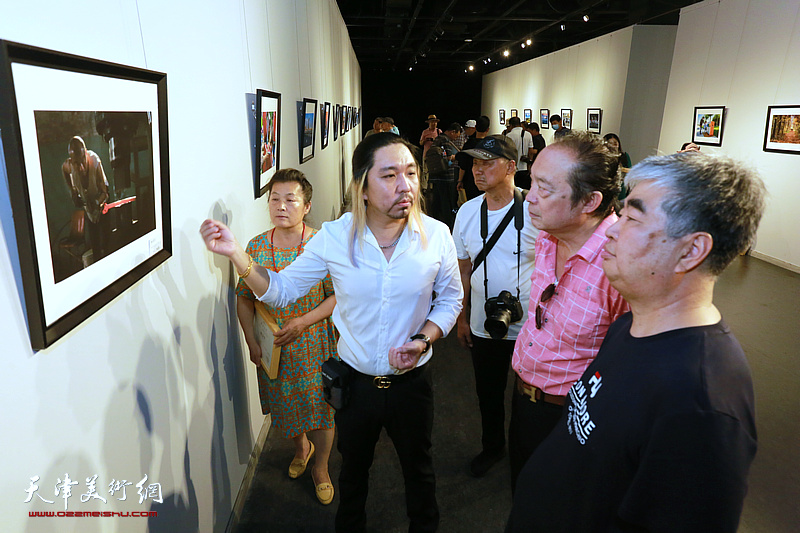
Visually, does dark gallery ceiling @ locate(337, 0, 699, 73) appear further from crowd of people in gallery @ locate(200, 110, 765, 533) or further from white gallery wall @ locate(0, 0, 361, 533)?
crowd of people in gallery @ locate(200, 110, 765, 533)

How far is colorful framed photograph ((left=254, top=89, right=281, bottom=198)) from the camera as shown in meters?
2.98

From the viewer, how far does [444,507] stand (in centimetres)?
289

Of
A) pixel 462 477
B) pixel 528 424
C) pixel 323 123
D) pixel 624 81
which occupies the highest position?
pixel 624 81

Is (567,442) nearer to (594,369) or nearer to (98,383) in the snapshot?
(594,369)

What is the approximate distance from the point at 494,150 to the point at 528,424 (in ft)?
5.40

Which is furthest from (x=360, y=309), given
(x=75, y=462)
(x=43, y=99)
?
(x=43, y=99)

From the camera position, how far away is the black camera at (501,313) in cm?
245

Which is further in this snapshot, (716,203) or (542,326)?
(542,326)

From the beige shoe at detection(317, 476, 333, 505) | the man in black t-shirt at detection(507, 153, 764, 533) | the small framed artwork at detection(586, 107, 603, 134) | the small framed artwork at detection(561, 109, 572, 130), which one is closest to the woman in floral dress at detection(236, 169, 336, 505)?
the beige shoe at detection(317, 476, 333, 505)

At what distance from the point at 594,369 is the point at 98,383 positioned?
1407mm

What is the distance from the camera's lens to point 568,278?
1.88 meters

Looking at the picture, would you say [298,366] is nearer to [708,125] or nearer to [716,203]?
[716,203]

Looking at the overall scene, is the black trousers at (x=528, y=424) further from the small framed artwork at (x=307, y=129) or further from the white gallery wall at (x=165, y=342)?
the small framed artwork at (x=307, y=129)

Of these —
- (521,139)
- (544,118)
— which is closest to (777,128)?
(521,139)
